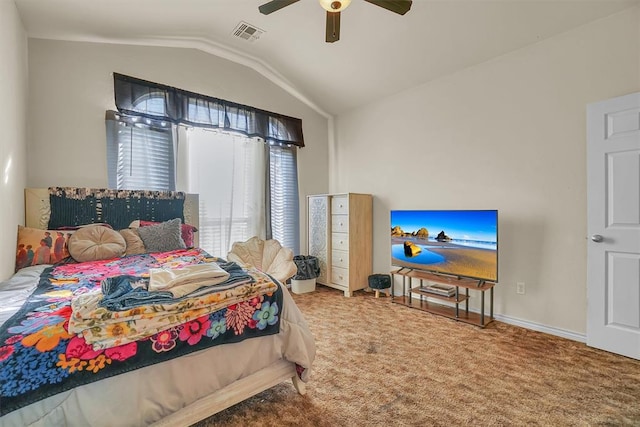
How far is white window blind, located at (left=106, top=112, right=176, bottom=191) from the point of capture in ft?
9.53

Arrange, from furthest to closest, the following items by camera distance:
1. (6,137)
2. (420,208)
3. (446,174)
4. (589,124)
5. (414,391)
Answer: (420,208), (446,174), (589,124), (6,137), (414,391)

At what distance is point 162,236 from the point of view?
8.83 feet

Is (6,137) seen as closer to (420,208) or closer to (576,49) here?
(420,208)

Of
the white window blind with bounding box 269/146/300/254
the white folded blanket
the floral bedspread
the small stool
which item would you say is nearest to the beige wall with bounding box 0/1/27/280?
the floral bedspread

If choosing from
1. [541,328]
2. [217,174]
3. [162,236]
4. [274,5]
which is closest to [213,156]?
[217,174]

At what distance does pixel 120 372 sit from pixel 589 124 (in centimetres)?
338

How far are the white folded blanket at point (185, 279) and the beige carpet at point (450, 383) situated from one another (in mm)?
759

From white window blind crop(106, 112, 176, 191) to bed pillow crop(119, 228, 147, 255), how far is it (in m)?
0.62

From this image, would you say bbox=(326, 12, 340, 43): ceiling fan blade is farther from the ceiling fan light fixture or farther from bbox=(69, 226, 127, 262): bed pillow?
bbox=(69, 226, 127, 262): bed pillow

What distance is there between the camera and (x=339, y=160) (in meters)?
4.54

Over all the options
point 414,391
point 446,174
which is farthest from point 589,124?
point 414,391

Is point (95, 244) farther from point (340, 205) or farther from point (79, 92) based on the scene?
point (340, 205)

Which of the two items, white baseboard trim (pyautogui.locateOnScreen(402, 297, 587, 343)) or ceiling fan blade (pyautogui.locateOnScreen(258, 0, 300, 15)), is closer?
ceiling fan blade (pyautogui.locateOnScreen(258, 0, 300, 15))

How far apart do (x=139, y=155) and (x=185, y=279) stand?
2309mm
